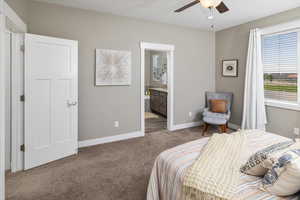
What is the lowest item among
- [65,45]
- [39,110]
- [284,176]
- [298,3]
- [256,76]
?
[284,176]

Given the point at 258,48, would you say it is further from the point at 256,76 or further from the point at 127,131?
the point at 127,131

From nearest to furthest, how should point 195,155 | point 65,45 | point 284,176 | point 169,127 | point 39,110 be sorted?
1. point 284,176
2. point 195,155
3. point 39,110
4. point 65,45
5. point 169,127

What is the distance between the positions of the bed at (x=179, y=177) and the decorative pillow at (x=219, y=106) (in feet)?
7.65

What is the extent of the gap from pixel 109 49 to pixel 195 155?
9.26 ft

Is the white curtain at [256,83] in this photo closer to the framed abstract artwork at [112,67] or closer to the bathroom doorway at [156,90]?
the bathroom doorway at [156,90]

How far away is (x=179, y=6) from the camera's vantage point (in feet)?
10.5

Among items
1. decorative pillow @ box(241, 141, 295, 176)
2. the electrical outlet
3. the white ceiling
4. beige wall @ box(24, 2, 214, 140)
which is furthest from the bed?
the white ceiling

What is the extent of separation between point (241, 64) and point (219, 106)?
3.79ft

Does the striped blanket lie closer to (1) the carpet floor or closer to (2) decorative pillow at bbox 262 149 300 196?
(2) decorative pillow at bbox 262 149 300 196

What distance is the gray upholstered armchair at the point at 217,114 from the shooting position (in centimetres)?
391

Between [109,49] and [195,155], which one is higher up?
[109,49]

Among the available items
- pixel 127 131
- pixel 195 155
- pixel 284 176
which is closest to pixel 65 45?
pixel 127 131

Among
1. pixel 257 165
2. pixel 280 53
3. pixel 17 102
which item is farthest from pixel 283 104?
pixel 17 102

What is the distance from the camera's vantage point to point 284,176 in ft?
3.32
